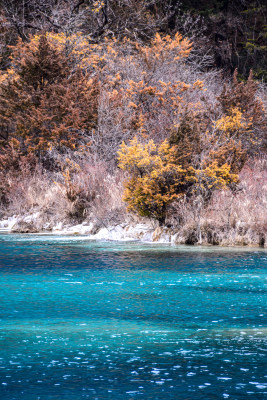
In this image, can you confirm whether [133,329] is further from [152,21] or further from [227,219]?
[152,21]

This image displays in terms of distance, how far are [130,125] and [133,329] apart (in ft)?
76.1

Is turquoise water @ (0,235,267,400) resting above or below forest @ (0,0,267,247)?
Answer: below

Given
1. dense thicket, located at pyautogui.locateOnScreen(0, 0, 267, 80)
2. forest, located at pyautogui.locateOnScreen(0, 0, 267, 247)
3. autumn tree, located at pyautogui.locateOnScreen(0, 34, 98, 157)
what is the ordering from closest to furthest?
1. forest, located at pyautogui.locateOnScreen(0, 0, 267, 247)
2. autumn tree, located at pyautogui.locateOnScreen(0, 34, 98, 157)
3. dense thicket, located at pyautogui.locateOnScreen(0, 0, 267, 80)

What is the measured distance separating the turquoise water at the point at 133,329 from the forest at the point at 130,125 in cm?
599

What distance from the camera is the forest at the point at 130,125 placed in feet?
67.0

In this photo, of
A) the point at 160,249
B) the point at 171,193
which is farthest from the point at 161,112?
the point at 160,249

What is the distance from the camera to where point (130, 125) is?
30484mm

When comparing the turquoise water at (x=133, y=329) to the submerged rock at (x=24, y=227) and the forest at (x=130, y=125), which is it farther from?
the submerged rock at (x=24, y=227)

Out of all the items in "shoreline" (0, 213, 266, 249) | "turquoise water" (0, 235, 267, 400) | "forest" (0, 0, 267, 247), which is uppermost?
"forest" (0, 0, 267, 247)

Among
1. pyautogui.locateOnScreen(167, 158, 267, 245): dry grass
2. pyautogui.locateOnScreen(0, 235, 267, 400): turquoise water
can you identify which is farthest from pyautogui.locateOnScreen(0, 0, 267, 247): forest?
pyautogui.locateOnScreen(0, 235, 267, 400): turquoise water

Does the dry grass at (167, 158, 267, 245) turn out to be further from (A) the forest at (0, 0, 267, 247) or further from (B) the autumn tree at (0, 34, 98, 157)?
(B) the autumn tree at (0, 34, 98, 157)

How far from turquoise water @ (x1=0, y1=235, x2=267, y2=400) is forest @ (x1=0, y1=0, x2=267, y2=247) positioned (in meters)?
5.99

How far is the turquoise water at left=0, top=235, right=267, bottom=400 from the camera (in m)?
5.70

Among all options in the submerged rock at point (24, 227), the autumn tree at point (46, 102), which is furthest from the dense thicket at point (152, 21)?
the submerged rock at point (24, 227)
